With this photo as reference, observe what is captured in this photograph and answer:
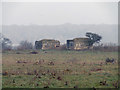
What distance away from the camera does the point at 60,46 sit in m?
39.2

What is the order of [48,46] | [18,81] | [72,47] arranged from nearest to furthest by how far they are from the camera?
[18,81] < [72,47] < [48,46]

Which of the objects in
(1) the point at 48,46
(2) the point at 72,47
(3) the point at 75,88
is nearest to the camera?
(3) the point at 75,88

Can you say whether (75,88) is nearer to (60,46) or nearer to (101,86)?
(101,86)

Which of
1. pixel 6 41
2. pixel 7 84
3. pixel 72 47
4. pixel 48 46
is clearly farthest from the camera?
pixel 6 41

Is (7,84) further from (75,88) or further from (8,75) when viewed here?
(75,88)

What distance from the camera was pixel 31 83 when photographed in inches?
396

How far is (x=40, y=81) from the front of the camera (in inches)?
415

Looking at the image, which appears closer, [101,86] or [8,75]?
[101,86]

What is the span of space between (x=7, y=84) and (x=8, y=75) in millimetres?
2402

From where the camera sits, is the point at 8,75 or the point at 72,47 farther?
the point at 72,47

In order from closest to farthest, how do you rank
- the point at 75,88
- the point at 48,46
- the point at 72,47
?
the point at 75,88 < the point at 72,47 < the point at 48,46

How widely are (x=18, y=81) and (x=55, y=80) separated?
→ 1.98 m

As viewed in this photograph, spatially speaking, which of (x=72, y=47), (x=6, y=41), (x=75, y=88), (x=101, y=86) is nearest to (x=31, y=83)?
(x=75, y=88)

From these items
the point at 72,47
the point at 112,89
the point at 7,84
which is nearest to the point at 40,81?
the point at 7,84
